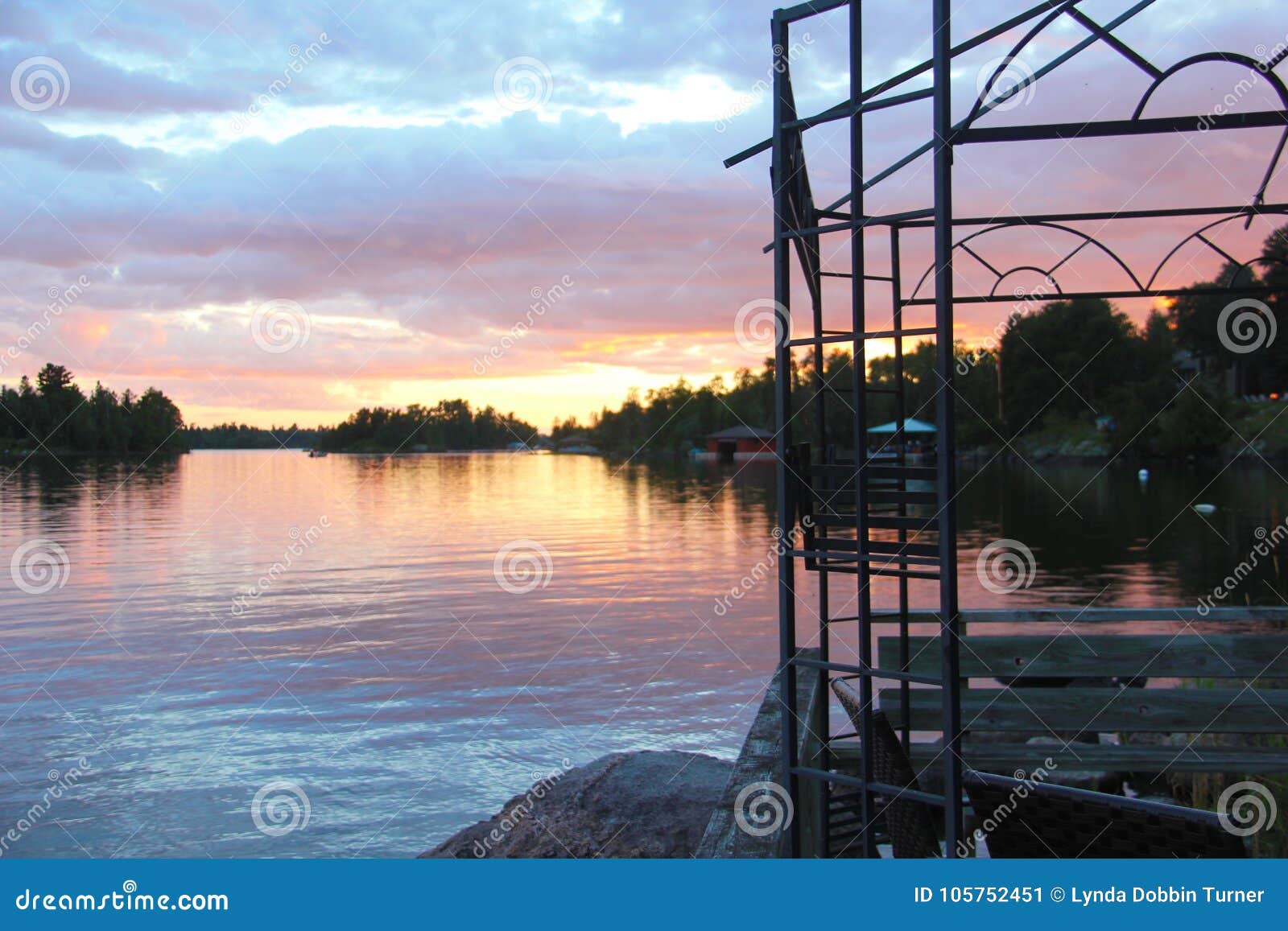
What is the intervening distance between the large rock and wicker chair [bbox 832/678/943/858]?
185 cm

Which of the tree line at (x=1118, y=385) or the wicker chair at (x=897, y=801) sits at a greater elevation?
the tree line at (x=1118, y=385)

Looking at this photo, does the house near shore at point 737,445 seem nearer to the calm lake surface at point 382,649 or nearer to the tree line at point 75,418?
the tree line at point 75,418

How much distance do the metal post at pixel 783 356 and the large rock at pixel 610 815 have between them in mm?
2565

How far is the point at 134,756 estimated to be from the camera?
38.9 ft

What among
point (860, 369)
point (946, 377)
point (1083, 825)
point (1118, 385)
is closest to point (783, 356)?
point (860, 369)

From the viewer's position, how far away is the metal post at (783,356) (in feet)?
15.6

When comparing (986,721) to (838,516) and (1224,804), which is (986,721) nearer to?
(1224,804)

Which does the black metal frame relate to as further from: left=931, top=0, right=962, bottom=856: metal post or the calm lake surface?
the calm lake surface

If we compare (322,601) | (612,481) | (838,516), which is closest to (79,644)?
(322,601)

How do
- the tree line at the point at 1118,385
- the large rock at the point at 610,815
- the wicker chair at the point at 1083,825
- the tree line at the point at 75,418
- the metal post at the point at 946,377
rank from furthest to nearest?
the tree line at the point at 75,418 < the tree line at the point at 1118,385 < the large rock at the point at 610,815 < the wicker chair at the point at 1083,825 < the metal post at the point at 946,377

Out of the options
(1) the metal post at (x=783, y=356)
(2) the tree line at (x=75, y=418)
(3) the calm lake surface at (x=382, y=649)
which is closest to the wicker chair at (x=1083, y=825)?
(1) the metal post at (x=783, y=356)

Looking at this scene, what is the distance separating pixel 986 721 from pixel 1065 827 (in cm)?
247

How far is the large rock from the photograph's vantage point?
24.1 ft

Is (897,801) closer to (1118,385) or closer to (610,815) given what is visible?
(610,815)
